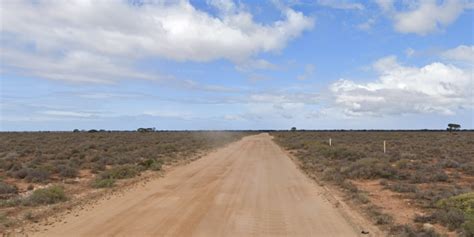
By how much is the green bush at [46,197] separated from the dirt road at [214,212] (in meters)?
1.68

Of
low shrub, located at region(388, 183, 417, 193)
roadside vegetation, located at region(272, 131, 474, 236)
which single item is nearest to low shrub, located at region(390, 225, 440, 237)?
roadside vegetation, located at region(272, 131, 474, 236)

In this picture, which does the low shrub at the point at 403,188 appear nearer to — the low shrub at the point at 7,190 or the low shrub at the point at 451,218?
the low shrub at the point at 451,218

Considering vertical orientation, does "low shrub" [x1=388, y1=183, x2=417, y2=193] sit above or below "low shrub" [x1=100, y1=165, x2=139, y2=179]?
below

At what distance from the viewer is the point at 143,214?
12602 mm

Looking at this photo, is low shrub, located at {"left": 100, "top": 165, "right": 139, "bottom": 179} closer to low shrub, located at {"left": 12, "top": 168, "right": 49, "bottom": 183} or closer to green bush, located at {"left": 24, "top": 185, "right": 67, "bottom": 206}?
low shrub, located at {"left": 12, "top": 168, "right": 49, "bottom": 183}

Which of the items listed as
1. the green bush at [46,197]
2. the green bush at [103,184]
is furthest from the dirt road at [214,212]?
the green bush at [46,197]

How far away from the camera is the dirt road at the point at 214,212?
1063cm

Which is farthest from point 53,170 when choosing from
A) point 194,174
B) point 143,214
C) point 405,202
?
point 405,202

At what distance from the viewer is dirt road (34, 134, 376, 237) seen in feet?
34.9

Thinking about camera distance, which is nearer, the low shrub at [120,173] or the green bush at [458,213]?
the green bush at [458,213]

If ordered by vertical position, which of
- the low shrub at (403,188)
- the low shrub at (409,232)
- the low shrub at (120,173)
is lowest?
the low shrub at (409,232)

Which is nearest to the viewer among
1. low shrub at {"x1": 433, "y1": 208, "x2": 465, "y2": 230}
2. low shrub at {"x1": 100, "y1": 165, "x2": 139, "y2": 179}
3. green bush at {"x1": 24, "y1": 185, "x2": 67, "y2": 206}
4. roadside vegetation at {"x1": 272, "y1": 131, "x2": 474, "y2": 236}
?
low shrub at {"x1": 433, "y1": 208, "x2": 465, "y2": 230}

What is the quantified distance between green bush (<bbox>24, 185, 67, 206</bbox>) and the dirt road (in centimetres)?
168

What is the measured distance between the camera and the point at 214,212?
1295cm
